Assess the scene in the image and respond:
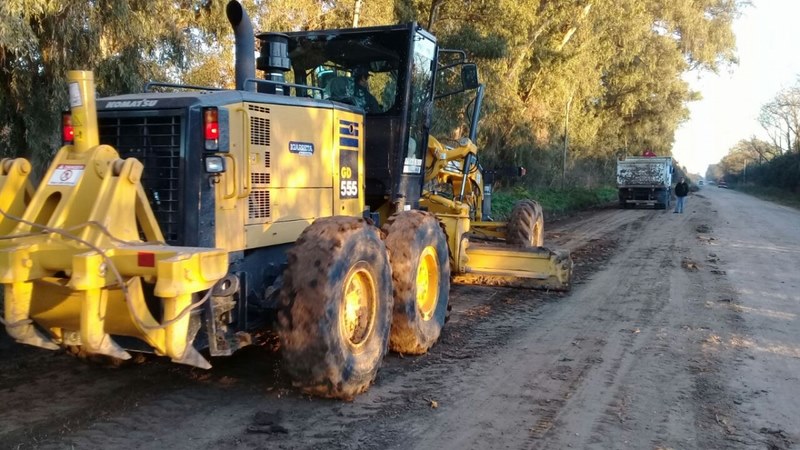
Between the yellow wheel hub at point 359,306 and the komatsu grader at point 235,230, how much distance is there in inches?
0.7

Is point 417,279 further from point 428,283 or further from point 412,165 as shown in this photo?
point 412,165

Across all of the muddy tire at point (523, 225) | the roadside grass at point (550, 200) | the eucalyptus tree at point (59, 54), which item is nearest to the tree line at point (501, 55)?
the eucalyptus tree at point (59, 54)

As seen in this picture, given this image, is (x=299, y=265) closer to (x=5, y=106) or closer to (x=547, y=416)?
(x=547, y=416)

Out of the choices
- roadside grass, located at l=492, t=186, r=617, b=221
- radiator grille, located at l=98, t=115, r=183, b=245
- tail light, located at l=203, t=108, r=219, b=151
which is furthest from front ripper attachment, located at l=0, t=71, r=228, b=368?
roadside grass, located at l=492, t=186, r=617, b=221

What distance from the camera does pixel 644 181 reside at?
108 feet

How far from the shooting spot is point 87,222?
13.0 ft

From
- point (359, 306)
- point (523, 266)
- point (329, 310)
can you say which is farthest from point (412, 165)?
point (329, 310)

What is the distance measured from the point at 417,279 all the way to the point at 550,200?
22.6 metres

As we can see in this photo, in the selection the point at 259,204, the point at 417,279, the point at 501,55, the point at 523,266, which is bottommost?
the point at 523,266

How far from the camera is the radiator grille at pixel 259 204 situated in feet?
16.6

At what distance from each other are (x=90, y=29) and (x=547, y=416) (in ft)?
24.7

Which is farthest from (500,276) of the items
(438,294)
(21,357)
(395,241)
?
(21,357)

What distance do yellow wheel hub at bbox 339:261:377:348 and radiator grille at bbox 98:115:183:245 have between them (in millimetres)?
1314

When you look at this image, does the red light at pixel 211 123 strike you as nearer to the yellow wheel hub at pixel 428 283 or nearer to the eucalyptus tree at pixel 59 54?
the yellow wheel hub at pixel 428 283
